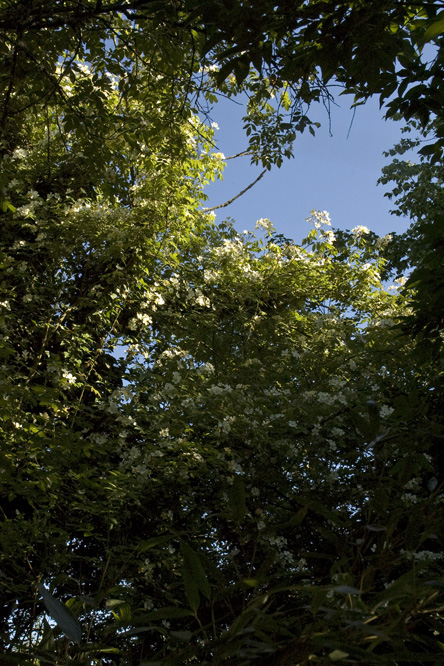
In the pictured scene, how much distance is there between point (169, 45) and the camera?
9.87ft

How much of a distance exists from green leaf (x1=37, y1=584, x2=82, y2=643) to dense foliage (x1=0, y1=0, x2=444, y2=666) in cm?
60

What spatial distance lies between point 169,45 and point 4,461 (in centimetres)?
228

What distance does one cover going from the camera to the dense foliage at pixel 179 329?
7.35ft

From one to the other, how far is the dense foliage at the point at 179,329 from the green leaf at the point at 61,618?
1.95 feet

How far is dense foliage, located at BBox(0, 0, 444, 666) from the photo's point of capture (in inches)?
88.2

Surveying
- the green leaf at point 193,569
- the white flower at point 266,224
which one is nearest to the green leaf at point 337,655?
the green leaf at point 193,569

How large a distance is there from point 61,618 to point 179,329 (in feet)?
14.1

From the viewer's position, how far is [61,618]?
65 centimetres

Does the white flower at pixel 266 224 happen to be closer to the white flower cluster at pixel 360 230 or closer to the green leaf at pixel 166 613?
the white flower cluster at pixel 360 230

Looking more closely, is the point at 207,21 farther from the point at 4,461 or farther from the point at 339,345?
the point at 339,345

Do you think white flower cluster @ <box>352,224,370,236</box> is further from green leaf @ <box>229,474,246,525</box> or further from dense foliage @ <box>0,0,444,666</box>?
green leaf @ <box>229,474,246,525</box>

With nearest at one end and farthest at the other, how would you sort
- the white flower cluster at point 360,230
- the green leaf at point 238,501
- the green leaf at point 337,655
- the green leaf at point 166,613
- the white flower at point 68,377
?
1. the green leaf at point 337,655
2. the green leaf at point 166,613
3. the green leaf at point 238,501
4. the white flower at point 68,377
5. the white flower cluster at point 360,230

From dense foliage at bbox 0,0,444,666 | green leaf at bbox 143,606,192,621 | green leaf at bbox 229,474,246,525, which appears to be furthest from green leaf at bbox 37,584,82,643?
dense foliage at bbox 0,0,444,666

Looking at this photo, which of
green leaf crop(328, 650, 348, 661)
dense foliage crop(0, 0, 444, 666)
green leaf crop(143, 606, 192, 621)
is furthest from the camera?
dense foliage crop(0, 0, 444, 666)
